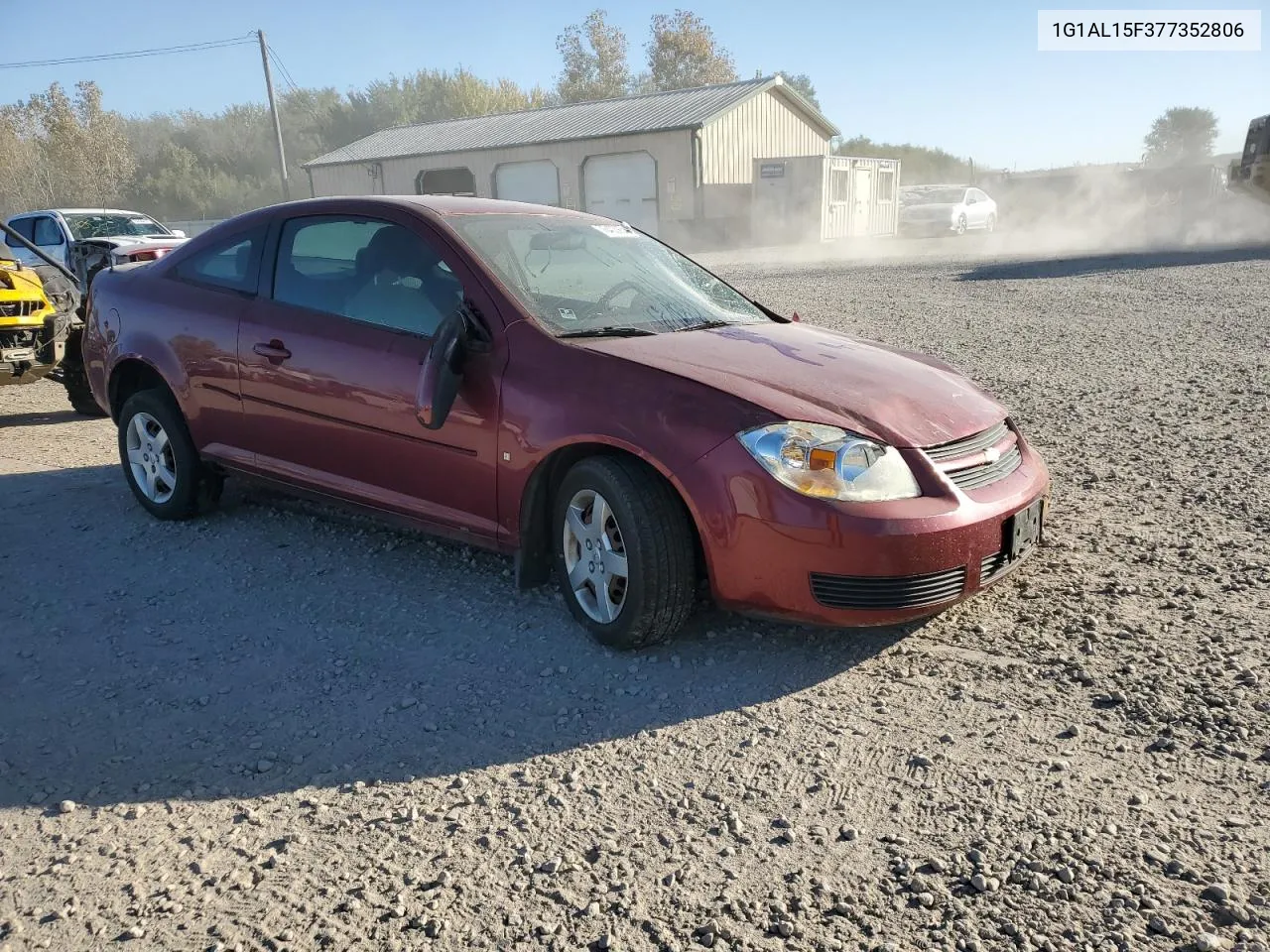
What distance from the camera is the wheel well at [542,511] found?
148 inches

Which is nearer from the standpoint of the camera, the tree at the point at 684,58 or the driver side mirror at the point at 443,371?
the driver side mirror at the point at 443,371

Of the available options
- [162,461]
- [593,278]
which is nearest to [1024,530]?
[593,278]

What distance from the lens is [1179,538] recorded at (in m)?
4.64

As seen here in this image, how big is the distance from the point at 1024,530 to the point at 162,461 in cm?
419

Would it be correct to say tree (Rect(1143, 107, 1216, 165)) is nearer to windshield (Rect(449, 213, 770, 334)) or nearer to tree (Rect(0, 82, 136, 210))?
tree (Rect(0, 82, 136, 210))

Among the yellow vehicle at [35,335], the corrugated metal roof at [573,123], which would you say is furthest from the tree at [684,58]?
the yellow vehicle at [35,335]

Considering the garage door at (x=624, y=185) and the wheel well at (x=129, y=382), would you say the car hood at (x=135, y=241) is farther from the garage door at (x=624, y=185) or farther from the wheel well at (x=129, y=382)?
the garage door at (x=624, y=185)

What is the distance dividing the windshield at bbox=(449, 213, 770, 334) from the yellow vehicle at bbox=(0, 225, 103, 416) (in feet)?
15.7

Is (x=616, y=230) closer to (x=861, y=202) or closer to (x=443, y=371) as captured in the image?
(x=443, y=371)

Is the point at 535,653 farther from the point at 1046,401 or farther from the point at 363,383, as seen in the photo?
the point at 1046,401

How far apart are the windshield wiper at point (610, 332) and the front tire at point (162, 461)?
238 centimetres

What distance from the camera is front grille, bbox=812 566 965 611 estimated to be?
3354 mm

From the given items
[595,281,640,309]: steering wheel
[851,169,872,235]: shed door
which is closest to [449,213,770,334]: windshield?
[595,281,640,309]: steering wheel

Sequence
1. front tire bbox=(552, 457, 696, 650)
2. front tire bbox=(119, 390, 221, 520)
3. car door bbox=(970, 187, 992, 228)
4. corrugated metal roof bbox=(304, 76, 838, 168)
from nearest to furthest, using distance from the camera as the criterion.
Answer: front tire bbox=(552, 457, 696, 650) → front tire bbox=(119, 390, 221, 520) → corrugated metal roof bbox=(304, 76, 838, 168) → car door bbox=(970, 187, 992, 228)
